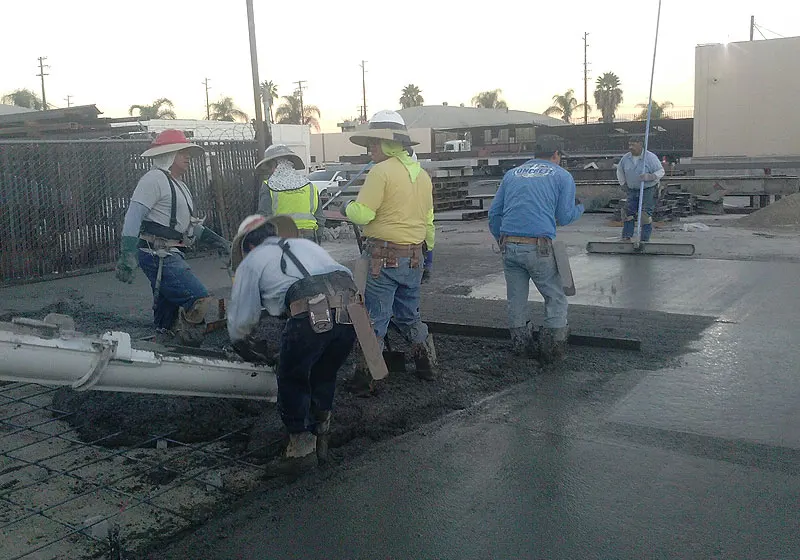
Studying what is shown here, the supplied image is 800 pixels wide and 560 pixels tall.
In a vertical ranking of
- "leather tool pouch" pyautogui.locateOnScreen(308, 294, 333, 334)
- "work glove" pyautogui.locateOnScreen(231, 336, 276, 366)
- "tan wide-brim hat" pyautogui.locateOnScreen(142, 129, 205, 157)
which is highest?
"tan wide-brim hat" pyautogui.locateOnScreen(142, 129, 205, 157)

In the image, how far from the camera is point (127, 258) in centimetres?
634

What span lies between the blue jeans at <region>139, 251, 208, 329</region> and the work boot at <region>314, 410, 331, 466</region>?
2.52 m

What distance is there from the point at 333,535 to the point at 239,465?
1.03 meters

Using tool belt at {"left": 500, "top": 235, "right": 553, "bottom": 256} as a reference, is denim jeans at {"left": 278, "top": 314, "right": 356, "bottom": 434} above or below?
below

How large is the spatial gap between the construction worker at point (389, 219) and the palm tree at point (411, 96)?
84684mm

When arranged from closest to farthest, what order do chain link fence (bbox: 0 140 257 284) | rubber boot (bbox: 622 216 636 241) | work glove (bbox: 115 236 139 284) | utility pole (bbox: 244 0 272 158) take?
work glove (bbox: 115 236 139 284) → chain link fence (bbox: 0 140 257 284) → utility pole (bbox: 244 0 272 158) → rubber boot (bbox: 622 216 636 241)

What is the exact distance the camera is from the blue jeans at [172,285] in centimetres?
665

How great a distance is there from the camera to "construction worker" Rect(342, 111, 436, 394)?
18.5ft

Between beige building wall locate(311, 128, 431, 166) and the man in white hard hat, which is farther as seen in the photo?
beige building wall locate(311, 128, 431, 166)

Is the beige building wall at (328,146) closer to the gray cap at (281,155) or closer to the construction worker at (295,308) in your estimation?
the gray cap at (281,155)

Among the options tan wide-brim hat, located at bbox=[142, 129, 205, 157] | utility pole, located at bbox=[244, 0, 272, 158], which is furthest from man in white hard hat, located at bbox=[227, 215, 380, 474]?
utility pole, located at bbox=[244, 0, 272, 158]

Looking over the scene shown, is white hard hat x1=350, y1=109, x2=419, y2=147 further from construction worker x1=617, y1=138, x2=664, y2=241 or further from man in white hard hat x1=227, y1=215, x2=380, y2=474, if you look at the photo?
construction worker x1=617, y1=138, x2=664, y2=241

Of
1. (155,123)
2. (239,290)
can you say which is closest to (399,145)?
(239,290)

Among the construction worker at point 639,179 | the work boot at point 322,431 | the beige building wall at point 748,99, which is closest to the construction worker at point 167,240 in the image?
the work boot at point 322,431
